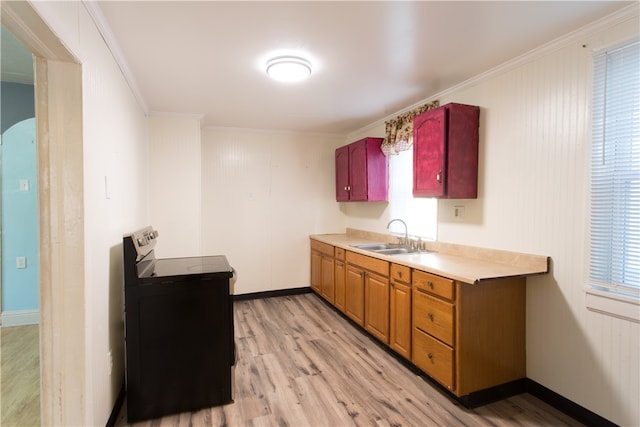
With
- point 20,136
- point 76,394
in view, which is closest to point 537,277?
point 76,394

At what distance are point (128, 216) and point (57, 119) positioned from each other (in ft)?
3.99

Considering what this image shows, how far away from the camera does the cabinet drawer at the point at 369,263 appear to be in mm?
2902

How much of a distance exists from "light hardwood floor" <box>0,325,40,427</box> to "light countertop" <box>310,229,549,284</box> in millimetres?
2672

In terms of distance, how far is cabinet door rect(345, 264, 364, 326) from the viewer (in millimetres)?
3312

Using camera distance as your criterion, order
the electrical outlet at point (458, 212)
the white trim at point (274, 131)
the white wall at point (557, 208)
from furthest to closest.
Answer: the white trim at point (274, 131), the electrical outlet at point (458, 212), the white wall at point (557, 208)

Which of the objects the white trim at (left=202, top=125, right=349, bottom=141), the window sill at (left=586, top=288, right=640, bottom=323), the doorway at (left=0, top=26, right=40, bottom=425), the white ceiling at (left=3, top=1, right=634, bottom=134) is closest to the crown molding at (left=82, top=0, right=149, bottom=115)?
the white ceiling at (left=3, top=1, right=634, bottom=134)

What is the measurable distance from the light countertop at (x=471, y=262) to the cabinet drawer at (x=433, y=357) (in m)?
0.51

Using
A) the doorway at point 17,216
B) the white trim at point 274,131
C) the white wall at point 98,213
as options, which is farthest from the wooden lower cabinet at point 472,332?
the doorway at point 17,216

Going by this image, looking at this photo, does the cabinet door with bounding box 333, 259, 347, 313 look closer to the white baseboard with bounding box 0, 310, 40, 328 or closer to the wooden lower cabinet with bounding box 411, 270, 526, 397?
the wooden lower cabinet with bounding box 411, 270, 526, 397

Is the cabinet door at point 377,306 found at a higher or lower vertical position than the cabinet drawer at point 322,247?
lower

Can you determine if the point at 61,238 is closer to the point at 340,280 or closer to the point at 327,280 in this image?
the point at 340,280

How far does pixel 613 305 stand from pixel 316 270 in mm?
3219

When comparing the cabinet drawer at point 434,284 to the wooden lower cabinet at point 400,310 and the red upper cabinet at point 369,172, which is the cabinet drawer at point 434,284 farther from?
the red upper cabinet at point 369,172

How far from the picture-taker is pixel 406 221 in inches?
142
